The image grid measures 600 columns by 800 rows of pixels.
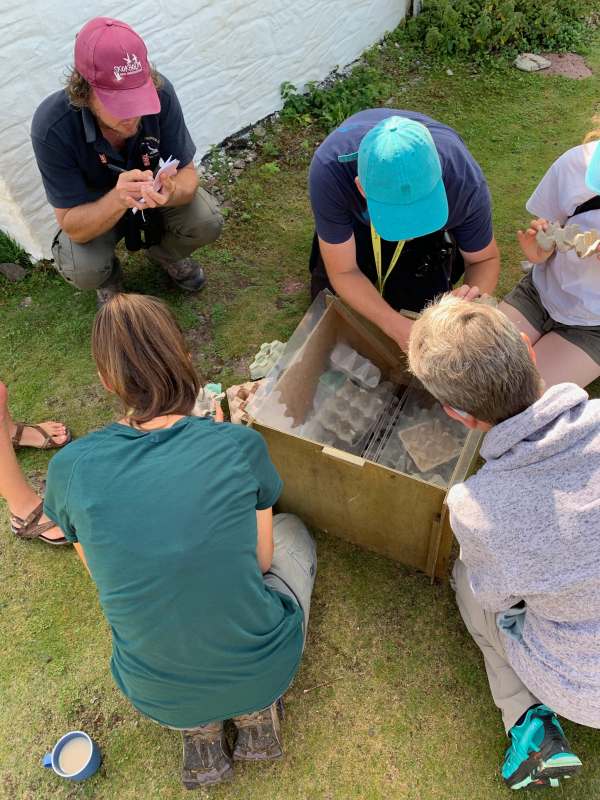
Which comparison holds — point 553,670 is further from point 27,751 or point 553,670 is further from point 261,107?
point 261,107

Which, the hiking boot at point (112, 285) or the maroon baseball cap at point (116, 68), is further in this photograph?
the hiking boot at point (112, 285)

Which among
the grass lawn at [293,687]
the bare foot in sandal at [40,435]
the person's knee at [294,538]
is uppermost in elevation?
the bare foot in sandal at [40,435]

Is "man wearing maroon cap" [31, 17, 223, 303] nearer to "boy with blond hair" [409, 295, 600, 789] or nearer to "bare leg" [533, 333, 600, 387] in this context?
"boy with blond hair" [409, 295, 600, 789]

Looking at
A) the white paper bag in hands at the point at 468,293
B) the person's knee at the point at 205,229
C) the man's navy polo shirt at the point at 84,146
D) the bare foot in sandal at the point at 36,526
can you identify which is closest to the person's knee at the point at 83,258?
the man's navy polo shirt at the point at 84,146

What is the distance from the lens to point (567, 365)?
8.52ft

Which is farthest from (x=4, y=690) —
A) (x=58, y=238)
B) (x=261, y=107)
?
(x=261, y=107)

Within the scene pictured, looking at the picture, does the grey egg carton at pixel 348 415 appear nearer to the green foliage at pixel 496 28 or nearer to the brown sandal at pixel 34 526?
the brown sandal at pixel 34 526

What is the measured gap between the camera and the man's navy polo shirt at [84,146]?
2.66 m

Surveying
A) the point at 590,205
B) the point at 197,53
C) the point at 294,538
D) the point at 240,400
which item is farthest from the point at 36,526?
the point at 197,53

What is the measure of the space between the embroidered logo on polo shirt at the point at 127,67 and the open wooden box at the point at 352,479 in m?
1.25

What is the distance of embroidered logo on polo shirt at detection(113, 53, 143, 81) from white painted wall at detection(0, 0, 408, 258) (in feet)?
3.24

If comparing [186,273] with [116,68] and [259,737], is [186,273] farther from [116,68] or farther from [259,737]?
[259,737]

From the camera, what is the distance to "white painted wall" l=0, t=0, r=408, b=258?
3.09 meters

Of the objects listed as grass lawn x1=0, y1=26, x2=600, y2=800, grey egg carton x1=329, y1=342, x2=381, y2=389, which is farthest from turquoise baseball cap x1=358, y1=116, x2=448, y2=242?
grass lawn x1=0, y1=26, x2=600, y2=800
